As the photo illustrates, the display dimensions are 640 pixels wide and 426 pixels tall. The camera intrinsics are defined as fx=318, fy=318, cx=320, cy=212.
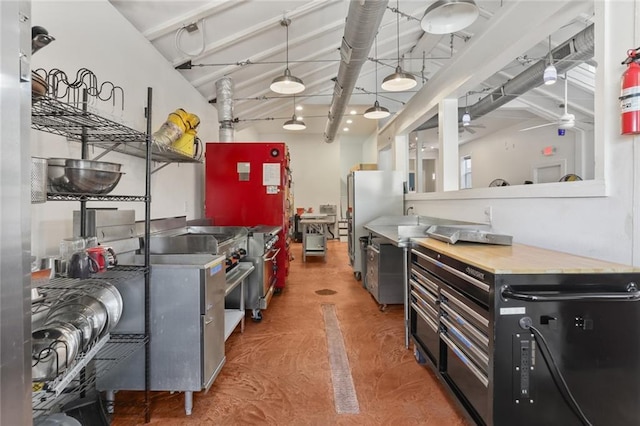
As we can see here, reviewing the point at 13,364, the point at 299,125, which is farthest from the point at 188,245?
the point at 299,125

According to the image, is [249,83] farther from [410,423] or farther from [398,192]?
[410,423]

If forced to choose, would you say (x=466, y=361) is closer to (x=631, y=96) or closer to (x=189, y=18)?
(x=631, y=96)

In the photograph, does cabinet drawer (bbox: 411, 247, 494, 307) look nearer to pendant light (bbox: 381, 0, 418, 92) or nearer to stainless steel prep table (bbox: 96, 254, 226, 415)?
stainless steel prep table (bbox: 96, 254, 226, 415)

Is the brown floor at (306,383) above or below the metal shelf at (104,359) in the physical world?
below

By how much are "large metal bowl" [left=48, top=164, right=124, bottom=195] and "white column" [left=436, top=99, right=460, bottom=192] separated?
3519mm

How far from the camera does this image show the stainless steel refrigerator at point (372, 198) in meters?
5.17

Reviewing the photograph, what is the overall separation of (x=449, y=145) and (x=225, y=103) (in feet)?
10.0

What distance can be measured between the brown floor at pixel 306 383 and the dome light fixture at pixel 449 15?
9.42ft

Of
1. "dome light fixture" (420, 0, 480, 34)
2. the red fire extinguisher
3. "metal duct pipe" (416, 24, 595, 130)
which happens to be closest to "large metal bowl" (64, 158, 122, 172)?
the red fire extinguisher

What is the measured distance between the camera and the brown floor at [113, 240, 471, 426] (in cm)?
191

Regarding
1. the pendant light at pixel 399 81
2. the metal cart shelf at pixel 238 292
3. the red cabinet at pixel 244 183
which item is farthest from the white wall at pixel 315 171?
the metal cart shelf at pixel 238 292

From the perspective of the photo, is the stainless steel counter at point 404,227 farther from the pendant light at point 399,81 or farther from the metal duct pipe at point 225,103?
the metal duct pipe at point 225,103

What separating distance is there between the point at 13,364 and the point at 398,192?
502 cm

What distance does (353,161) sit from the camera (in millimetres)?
10859
